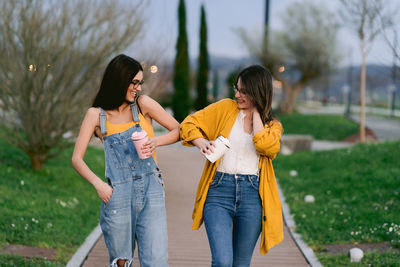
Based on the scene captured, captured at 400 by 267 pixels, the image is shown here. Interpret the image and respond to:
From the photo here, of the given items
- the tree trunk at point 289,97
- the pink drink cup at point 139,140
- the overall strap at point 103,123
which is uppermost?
the overall strap at point 103,123

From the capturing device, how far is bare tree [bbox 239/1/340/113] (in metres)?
32.8

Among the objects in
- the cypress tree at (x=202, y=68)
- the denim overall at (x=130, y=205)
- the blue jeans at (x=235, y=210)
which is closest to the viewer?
the denim overall at (x=130, y=205)

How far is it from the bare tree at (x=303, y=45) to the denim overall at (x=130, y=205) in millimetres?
30115

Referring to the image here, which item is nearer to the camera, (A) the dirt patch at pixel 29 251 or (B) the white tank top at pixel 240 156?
(B) the white tank top at pixel 240 156

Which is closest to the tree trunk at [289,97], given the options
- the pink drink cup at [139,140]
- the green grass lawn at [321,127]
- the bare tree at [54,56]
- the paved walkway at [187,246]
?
the green grass lawn at [321,127]

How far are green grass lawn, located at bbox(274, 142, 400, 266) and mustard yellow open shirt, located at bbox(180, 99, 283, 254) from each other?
81.4 inches

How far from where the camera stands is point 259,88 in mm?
3074

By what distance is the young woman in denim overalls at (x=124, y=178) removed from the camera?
2811mm

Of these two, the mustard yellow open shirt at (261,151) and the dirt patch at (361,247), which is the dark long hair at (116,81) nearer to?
the mustard yellow open shirt at (261,151)

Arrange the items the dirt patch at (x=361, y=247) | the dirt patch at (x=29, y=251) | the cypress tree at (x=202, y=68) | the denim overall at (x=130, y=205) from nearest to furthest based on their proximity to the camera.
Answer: the denim overall at (x=130, y=205)
the dirt patch at (x=29, y=251)
the dirt patch at (x=361, y=247)
the cypress tree at (x=202, y=68)

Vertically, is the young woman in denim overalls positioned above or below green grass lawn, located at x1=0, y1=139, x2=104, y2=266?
above

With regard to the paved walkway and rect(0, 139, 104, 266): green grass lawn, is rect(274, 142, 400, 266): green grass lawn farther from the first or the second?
rect(0, 139, 104, 266): green grass lawn

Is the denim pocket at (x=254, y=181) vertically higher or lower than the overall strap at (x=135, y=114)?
lower

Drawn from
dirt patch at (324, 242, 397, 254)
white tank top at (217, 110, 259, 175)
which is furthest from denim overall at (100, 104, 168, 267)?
dirt patch at (324, 242, 397, 254)
